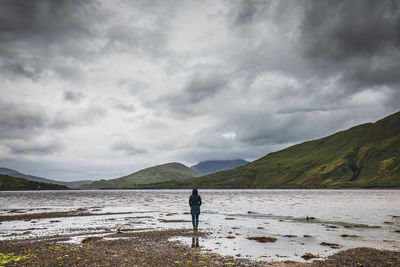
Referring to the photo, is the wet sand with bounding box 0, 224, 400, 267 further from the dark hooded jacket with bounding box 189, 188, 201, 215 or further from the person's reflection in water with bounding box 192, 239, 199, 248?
the dark hooded jacket with bounding box 189, 188, 201, 215

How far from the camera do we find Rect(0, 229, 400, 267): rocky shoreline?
19.8 m

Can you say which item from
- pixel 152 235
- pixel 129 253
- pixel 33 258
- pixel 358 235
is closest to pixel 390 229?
pixel 358 235

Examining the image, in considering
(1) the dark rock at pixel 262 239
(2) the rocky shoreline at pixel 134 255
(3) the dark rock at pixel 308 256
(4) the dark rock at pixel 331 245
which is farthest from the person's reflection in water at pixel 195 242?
(4) the dark rock at pixel 331 245

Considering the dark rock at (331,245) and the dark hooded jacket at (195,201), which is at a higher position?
the dark hooded jacket at (195,201)

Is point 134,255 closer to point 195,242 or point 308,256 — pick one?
point 195,242

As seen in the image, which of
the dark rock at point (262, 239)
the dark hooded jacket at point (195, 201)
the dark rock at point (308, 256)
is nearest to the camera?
the dark rock at point (308, 256)

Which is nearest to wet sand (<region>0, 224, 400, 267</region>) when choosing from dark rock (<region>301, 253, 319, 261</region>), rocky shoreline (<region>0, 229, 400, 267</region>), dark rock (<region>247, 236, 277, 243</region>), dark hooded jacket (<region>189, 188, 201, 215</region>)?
rocky shoreline (<region>0, 229, 400, 267</region>)

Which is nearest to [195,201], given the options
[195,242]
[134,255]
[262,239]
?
[195,242]

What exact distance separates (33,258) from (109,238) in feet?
34.2

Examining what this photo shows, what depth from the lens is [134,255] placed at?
22.3 metres

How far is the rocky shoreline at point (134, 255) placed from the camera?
19781mm

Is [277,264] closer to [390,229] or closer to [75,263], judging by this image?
[75,263]

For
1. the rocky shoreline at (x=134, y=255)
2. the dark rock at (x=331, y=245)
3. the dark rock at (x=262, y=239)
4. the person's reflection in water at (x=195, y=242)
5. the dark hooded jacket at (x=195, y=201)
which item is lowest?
the dark rock at (x=331, y=245)

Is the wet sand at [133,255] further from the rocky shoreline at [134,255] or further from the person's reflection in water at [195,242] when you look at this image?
the person's reflection in water at [195,242]
